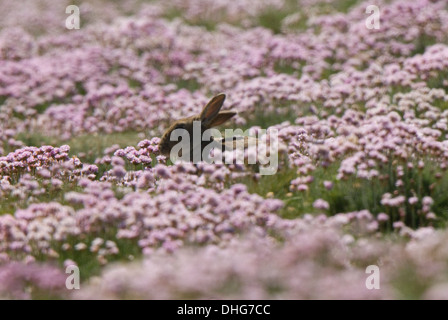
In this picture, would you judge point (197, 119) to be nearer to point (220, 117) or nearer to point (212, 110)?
point (212, 110)

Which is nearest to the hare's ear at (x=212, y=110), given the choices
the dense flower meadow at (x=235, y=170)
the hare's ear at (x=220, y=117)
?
the hare's ear at (x=220, y=117)

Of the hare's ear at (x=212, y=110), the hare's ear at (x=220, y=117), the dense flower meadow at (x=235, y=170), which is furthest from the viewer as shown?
the hare's ear at (x=220, y=117)

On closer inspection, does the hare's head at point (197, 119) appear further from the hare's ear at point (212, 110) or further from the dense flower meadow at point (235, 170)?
the dense flower meadow at point (235, 170)

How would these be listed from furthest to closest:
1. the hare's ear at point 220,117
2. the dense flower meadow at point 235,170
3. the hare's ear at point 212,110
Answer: the hare's ear at point 220,117
the hare's ear at point 212,110
the dense flower meadow at point 235,170

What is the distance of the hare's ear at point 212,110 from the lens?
8.21 meters

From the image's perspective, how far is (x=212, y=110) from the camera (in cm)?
830

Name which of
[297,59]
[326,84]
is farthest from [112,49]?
[326,84]

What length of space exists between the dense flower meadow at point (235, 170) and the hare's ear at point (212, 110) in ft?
2.24

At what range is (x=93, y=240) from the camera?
6.36 meters

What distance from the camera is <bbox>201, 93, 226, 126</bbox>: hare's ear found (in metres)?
8.21

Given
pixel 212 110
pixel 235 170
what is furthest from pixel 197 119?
pixel 235 170

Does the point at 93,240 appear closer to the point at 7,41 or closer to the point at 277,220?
Answer: the point at 277,220

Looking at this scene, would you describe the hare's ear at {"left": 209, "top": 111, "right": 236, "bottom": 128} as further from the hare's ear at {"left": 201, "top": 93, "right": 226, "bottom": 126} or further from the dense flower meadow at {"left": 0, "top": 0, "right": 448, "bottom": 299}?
the dense flower meadow at {"left": 0, "top": 0, "right": 448, "bottom": 299}

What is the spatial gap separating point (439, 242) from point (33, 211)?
11.7ft
